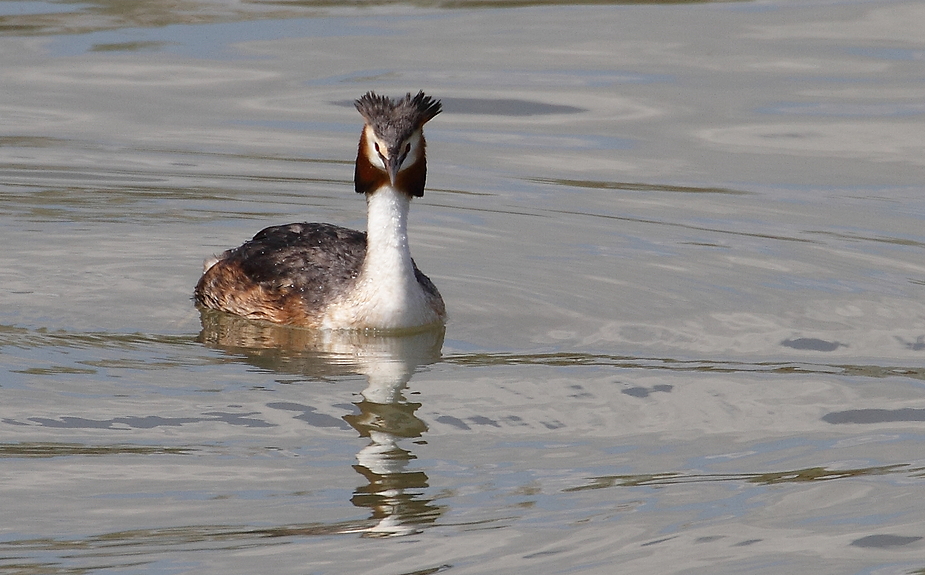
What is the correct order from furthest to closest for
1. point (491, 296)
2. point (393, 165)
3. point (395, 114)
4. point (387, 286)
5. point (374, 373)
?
point (491, 296) < point (387, 286) < point (395, 114) < point (393, 165) < point (374, 373)

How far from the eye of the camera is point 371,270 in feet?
32.4

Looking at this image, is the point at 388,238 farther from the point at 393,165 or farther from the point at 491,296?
the point at 491,296

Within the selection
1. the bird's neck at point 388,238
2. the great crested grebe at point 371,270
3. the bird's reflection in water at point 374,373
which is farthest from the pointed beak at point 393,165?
the bird's reflection in water at point 374,373

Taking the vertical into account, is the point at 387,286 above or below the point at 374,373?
above

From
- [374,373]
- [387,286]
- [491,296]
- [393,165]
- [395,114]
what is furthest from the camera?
[491,296]

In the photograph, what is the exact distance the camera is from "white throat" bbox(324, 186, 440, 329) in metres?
9.78

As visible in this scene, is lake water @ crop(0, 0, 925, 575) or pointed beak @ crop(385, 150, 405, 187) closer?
lake water @ crop(0, 0, 925, 575)

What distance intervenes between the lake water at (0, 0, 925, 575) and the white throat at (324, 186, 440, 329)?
0.17 m

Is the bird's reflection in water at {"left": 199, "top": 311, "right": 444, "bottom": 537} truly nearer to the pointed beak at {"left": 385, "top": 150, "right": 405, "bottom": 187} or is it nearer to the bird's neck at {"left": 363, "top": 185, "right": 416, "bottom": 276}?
the bird's neck at {"left": 363, "top": 185, "right": 416, "bottom": 276}

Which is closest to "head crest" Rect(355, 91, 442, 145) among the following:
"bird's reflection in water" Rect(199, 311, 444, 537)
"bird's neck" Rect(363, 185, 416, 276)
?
"bird's neck" Rect(363, 185, 416, 276)

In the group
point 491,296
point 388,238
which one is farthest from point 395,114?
point 491,296

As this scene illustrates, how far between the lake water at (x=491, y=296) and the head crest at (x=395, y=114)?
128 cm

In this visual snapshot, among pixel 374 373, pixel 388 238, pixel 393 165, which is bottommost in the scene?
pixel 374 373

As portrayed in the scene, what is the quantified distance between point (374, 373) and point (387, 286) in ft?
3.06
